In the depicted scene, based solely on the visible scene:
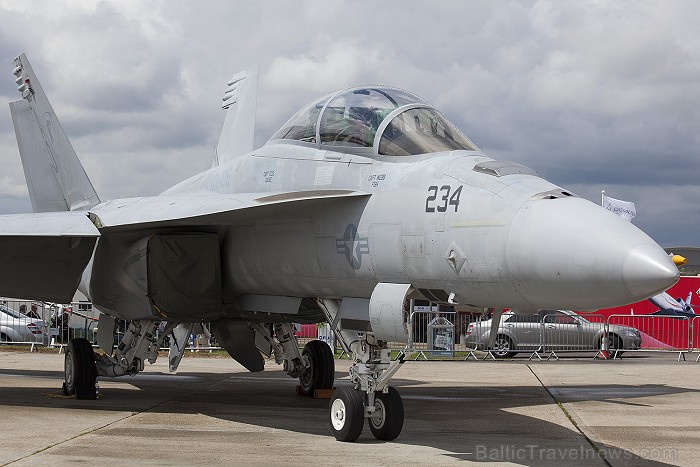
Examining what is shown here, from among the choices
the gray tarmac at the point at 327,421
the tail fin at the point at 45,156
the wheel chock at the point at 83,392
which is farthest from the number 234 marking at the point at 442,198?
the tail fin at the point at 45,156

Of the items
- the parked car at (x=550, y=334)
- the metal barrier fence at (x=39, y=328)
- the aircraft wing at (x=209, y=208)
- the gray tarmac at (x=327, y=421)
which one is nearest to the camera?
the gray tarmac at (x=327, y=421)

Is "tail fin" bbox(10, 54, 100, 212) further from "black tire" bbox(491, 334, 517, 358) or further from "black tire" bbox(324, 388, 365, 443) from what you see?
"black tire" bbox(491, 334, 517, 358)

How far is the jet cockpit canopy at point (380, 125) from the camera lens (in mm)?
8266

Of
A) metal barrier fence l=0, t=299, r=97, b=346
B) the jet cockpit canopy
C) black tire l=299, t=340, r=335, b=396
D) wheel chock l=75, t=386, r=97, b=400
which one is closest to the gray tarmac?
wheel chock l=75, t=386, r=97, b=400

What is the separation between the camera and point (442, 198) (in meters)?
7.45

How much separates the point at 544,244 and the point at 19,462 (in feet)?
13.9

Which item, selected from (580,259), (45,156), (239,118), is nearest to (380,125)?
(580,259)

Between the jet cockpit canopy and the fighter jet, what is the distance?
0.6 inches

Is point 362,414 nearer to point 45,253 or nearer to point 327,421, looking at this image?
point 327,421

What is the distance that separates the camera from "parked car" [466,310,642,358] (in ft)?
74.5

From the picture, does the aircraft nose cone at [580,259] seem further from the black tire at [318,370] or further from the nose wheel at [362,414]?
the black tire at [318,370]

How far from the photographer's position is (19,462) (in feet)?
23.3

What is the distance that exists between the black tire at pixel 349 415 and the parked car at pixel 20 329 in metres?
16.8

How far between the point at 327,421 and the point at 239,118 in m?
6.32
